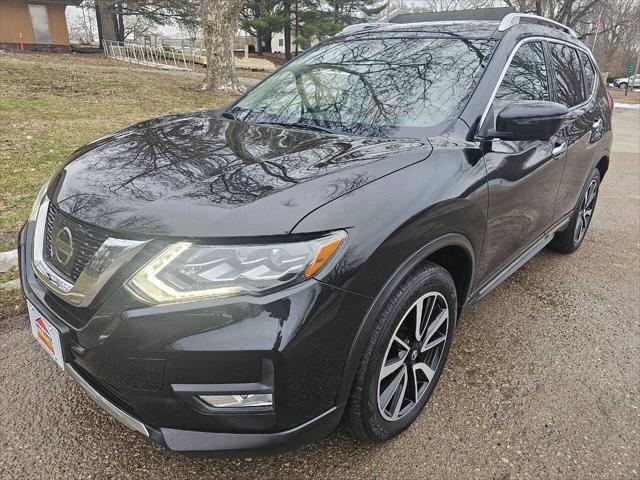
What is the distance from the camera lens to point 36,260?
1.96 m

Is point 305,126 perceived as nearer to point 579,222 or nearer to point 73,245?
point 73,245

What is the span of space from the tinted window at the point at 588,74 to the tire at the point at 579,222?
675 millimetres

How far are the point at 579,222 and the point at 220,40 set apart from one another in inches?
420

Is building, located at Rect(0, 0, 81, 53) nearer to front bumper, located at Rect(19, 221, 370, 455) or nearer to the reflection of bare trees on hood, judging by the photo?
the reflection of bare trees on hood

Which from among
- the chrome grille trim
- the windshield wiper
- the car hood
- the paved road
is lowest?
the paved road

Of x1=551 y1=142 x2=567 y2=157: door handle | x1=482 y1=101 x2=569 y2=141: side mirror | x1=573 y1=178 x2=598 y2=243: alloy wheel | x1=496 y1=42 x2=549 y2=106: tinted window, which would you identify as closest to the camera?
x1=482 y1=101 x2=569 y2=141: side mirror

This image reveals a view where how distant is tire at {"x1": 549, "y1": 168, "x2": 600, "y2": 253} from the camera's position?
4.03 m

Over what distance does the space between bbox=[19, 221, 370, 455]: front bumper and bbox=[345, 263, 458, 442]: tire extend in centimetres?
16

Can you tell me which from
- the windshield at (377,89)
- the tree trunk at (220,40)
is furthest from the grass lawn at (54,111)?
the windshield at (377,89)

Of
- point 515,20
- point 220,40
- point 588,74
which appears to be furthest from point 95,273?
point 220,40

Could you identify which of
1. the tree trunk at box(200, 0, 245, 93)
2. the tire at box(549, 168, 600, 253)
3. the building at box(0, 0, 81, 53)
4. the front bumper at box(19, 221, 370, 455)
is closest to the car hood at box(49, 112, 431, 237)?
the front bumper at box(19, 221, 370, 455)

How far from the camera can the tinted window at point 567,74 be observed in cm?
327

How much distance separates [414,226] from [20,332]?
2.37 metres

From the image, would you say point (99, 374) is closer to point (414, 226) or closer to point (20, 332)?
point (414, 226)
